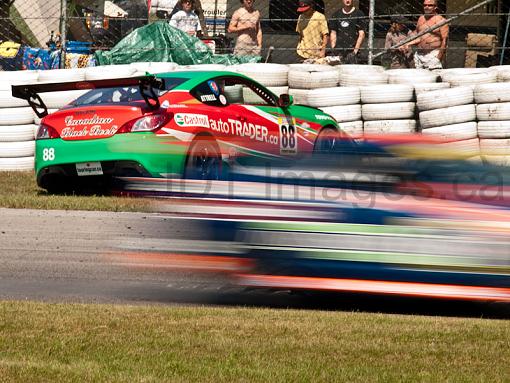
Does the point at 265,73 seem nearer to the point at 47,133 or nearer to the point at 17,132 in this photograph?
the point at 17,132

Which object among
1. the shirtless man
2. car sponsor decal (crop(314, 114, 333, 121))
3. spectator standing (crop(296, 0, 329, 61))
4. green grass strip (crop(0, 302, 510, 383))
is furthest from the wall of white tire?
green grass strip (crop(0, 302, 510, 383))

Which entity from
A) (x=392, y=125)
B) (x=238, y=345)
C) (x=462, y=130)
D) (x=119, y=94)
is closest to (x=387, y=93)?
(x=392, y=125)

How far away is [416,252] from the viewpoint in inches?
256

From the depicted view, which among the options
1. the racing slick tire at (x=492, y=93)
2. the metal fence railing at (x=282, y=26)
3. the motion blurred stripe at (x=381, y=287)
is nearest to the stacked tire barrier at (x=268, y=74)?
the metal fence railing at (x=282, y=26)

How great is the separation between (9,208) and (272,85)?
5.17m

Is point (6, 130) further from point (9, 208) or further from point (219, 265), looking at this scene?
point (219, 265)

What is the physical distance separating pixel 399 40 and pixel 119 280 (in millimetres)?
10675

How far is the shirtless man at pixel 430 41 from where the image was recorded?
17016 mm

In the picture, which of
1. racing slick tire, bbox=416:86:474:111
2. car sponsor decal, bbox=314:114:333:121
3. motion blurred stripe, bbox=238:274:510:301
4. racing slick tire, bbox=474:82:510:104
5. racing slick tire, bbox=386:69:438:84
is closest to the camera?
motion blurred stripe, bbox=238:274:510:301

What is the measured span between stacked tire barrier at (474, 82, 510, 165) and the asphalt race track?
6.10m

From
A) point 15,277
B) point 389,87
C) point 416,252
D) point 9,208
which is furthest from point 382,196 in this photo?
point 389,87

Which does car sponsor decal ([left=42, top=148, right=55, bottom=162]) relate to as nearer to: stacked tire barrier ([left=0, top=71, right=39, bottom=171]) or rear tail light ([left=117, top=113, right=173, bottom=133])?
rear tail light ([left=117, top=113, right=173, bottom=133])

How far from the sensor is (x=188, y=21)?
18250 millimetres

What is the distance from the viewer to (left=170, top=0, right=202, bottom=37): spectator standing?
18.2 meters
